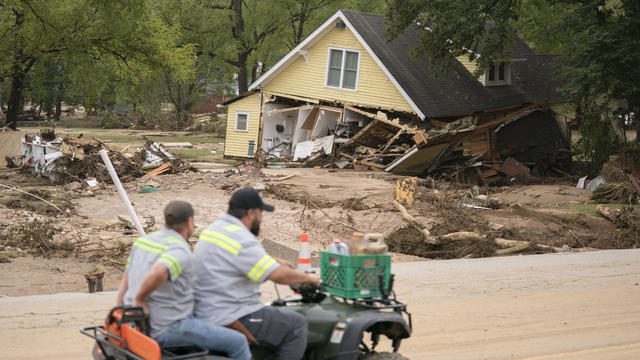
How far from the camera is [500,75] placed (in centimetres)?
3572

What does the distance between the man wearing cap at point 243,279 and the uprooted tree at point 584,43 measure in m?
16.5

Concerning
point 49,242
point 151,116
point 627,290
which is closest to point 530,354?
point 627,290

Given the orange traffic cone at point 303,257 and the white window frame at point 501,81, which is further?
the white window frame at point 501,81

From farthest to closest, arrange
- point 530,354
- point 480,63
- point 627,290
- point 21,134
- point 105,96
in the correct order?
point 105,96 < point 21,134 < point 480,63 < point 627,290 < point 530,354

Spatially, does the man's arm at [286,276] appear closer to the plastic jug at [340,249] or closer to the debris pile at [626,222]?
the plastic jug at [340,249]

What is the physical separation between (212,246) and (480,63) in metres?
21.8

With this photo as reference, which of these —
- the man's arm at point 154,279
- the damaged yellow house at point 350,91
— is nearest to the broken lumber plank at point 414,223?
the man's arm at point 154,279

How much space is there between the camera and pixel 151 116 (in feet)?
195

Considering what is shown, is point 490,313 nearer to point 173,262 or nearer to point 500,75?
point 173,262

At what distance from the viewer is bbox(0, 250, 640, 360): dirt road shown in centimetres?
777

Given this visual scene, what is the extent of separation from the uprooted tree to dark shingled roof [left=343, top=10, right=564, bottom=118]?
81.0 inches

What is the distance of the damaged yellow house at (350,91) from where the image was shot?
2994 centimetres

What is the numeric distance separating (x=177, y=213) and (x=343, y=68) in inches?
1065

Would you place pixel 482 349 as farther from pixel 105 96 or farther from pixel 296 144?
pixel 105 96
